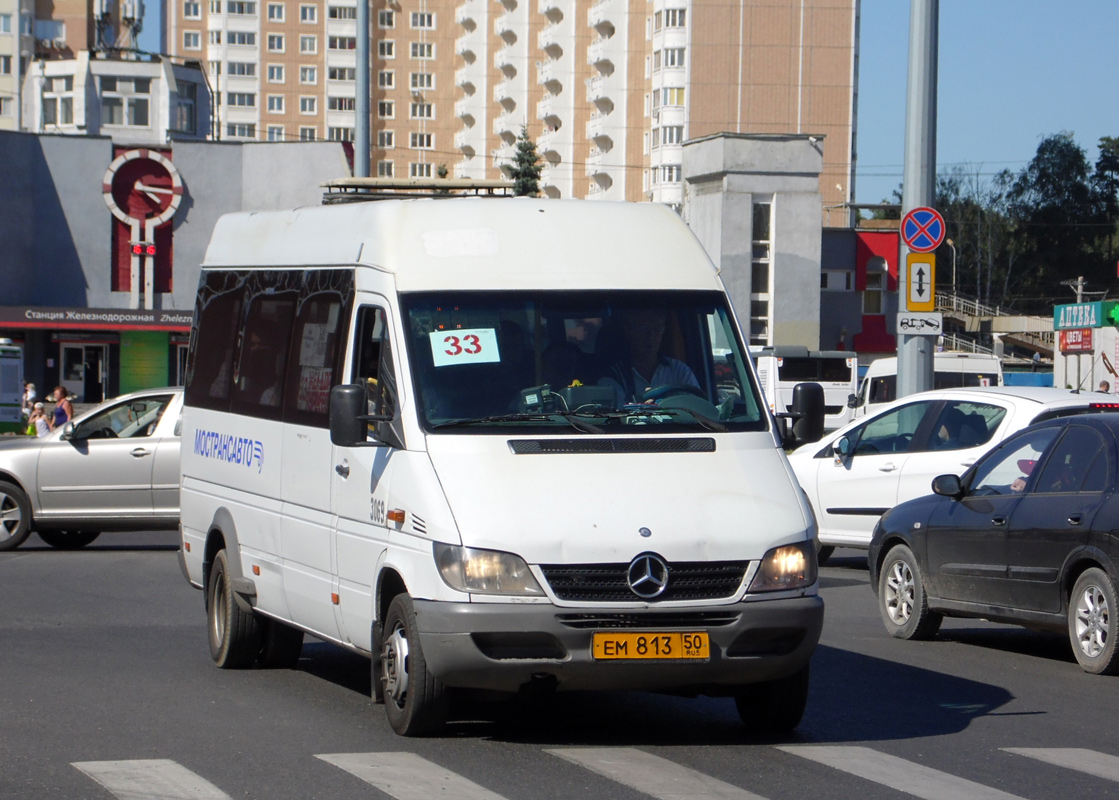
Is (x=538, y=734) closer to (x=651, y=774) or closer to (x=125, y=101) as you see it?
(x=651, y=774)

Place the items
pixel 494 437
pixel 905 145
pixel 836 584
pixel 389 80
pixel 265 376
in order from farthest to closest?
pixel 389 80 → pixel 905 145 → pixel 836 584 → pixel 265 376 → pixel 494 437

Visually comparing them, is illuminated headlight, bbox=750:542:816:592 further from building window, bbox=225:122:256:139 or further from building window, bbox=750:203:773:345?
building window, bbox=225:122:256:139

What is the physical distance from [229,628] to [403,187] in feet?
9.56

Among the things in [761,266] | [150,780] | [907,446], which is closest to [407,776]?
[150,780]

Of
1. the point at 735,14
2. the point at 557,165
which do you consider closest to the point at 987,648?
the point at 735,14

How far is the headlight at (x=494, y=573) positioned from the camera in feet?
22.9

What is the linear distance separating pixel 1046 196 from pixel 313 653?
122 metres

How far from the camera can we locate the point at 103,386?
5656 cm

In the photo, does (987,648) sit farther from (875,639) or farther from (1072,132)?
(1072,132)

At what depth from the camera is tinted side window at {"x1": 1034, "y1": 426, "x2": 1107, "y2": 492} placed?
33.7ft

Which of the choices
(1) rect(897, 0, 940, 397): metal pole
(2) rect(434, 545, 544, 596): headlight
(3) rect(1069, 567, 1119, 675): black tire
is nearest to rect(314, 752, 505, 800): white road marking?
(2) rect(434, 545, 544, 596): headlight

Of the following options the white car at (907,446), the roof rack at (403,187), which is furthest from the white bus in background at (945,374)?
the roof rack at (403,187)

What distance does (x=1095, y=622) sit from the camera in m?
10.1

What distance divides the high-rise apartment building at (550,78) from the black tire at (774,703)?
277 ft
